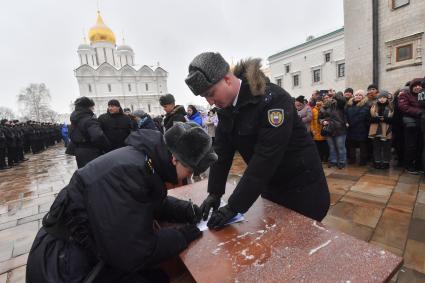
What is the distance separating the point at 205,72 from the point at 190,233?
0.88 m

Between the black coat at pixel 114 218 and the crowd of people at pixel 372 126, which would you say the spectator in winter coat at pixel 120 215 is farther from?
the crowd of people at pixel 372 126

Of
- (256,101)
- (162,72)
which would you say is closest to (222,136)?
(256,101)

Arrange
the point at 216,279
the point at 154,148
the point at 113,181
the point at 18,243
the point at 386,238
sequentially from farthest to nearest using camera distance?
1. the point at 18,243
2. the point at 386,238
3. the point at 154,148
4. the point at 113,181
5. the point at 216,279

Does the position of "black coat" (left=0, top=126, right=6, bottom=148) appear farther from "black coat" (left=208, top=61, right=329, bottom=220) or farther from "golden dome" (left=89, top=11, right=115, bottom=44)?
"golden dome" (left=89, top=11, right=115, bottom=44)

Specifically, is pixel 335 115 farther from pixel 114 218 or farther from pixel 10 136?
pixel 10 136

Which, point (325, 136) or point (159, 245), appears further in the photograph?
point (325, 136)

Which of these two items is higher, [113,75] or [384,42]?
[113,75]

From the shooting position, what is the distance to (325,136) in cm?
537

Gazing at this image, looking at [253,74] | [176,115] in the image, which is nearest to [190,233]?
[253,74]

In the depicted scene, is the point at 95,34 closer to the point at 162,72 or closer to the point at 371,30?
the point at 162,72

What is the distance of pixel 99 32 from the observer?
48.1 m

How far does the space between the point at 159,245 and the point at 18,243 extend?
3.24m

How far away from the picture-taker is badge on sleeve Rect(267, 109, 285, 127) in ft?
4.40

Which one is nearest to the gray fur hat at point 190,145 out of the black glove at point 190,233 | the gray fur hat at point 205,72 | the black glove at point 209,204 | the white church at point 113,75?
the gray fur hat at point 205,72
